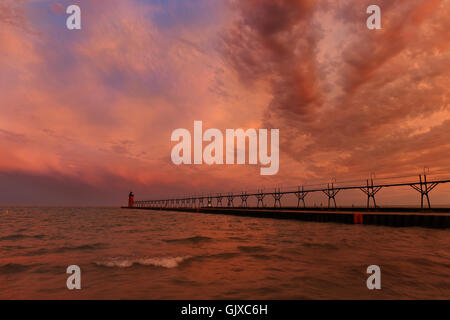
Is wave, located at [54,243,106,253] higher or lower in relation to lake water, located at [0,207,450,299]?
lower

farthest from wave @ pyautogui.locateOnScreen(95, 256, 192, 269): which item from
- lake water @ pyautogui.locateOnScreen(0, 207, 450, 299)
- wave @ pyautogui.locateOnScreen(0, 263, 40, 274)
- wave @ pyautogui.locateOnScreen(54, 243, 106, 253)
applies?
wave @ pyautogui.locateOnScreen(54, 243, 106, 253)

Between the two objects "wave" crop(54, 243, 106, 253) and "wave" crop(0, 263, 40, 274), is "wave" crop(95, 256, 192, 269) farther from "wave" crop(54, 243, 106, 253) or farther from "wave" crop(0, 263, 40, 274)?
"wave" crop(54, 243, 106, 253)

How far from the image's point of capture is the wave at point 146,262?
11.0 meters

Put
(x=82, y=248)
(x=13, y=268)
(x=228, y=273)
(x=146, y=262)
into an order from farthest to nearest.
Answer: (x=82, y=248) → (x=146, y=262) → (x=13, y=268) → (x=228, y=273)

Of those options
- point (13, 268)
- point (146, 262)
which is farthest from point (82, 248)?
point (146, 262)

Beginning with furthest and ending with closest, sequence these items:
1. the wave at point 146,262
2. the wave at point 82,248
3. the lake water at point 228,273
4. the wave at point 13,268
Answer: the wave at point 82,248 < the wave at point 146,262 < the wave at point 13,268 < the lake water at point 228,273

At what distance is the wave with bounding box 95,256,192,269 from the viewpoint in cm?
1101

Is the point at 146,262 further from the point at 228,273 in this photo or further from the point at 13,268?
the point at 13,268

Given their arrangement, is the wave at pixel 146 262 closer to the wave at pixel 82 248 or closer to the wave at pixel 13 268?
the wave at pixel 13 268

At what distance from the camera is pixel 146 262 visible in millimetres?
Result: 11523

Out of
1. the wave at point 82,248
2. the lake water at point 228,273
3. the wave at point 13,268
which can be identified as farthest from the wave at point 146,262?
the wave at point 82,248
